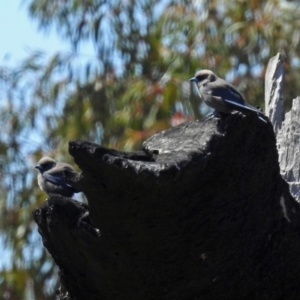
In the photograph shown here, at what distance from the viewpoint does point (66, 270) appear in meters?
3.58

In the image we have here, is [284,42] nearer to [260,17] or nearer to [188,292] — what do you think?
[260,17]

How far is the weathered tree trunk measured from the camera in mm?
3170

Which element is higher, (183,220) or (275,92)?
(183,220)

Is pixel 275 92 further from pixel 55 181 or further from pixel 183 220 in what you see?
pixel 183 220

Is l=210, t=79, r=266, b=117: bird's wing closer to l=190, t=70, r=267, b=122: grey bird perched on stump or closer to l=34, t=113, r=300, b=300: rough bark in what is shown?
l=190, t=70, r=267, b=122: grey bird perched on stump

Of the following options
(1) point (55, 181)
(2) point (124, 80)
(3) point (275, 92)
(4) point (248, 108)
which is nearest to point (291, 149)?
(3) point (275, 92)

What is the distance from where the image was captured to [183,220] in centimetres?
331

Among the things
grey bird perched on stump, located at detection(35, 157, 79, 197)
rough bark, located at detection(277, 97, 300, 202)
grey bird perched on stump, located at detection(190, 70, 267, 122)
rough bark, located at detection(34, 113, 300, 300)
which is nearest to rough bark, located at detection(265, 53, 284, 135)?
rough bark, located at detection(277, 97, 300, 202)

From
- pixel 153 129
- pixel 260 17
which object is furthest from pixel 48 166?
pixel 260 17

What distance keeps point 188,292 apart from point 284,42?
6630 mm

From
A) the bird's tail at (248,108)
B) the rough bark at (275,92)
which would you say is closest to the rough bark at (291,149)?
the rough bark at (275,92)

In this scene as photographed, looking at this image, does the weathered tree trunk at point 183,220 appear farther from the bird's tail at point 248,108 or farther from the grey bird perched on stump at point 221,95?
the grey bird perched on stump at point 221,95

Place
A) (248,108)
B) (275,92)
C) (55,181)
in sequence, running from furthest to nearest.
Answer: (55,181) → (275,92) → (248,108)

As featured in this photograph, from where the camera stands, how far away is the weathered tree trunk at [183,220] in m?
3.17
